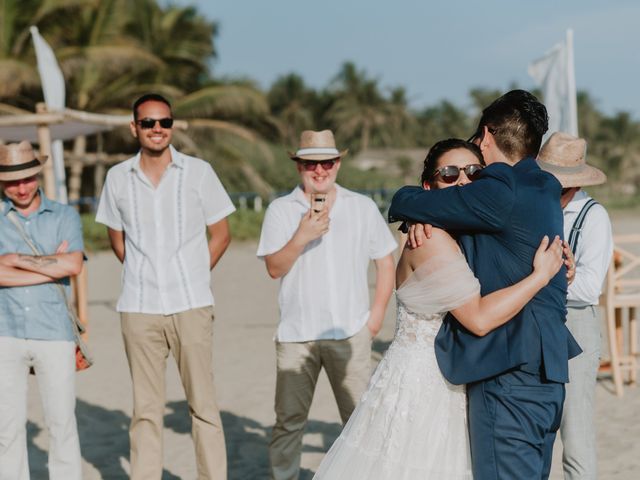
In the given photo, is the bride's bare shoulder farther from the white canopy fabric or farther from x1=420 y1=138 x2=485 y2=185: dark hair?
the white canopy fabric

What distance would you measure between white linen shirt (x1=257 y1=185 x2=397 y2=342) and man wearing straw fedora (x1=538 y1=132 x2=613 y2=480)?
964 mm

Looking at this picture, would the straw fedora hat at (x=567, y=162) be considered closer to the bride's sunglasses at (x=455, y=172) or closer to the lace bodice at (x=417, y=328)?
the bride's sunglasses at (x=455, y=172)

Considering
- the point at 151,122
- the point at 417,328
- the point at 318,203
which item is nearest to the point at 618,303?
the point at 318,203

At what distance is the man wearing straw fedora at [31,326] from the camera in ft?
14.1

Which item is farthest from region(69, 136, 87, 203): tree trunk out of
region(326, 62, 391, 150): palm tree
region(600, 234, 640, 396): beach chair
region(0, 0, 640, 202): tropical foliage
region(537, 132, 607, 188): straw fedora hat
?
region(326, 62, 391, 150): palm tree

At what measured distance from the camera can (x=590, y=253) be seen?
4.14 meters

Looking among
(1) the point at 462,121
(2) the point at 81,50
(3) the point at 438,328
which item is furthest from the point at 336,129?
(3) the point at 438,328

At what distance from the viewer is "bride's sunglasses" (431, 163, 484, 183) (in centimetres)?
279

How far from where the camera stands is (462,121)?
84625 millimetres

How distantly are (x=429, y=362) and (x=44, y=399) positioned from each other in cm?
233

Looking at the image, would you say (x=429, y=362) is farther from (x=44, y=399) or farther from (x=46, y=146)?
(x=46, y=146)

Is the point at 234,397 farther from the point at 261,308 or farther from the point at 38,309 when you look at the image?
the point at 261,308

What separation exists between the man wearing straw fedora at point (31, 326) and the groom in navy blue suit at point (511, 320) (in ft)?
7.55

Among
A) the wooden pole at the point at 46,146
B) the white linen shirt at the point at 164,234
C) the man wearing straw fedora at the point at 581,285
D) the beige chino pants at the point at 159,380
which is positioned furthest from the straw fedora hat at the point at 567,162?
the wooden pole at the point at 46,146
